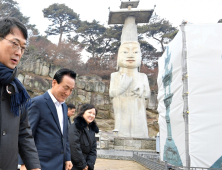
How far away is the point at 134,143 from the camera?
38.8 ft

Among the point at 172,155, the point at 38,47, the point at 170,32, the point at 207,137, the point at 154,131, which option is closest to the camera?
the point at 207,137

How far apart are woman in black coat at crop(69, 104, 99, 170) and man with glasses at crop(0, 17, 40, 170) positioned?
5.17 feet

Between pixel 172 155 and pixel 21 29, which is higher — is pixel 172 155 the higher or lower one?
the lower one

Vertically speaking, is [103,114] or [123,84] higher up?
[123,84]

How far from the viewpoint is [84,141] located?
3355 millimetres

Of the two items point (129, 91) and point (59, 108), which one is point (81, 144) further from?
point (129, 91)

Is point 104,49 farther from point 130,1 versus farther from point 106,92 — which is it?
point 130,1

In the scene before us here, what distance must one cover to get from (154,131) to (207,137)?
17.0m

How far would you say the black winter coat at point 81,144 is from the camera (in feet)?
10.4

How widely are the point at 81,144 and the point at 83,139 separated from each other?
8 cm

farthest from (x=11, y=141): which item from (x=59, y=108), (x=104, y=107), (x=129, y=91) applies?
(x=104, y=107)

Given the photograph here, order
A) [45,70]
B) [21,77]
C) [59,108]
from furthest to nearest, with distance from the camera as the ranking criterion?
[45,70] → [21,77] → [59,108]

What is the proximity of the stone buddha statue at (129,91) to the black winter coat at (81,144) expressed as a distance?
9.63m

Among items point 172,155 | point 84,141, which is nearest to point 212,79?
point 172,155
